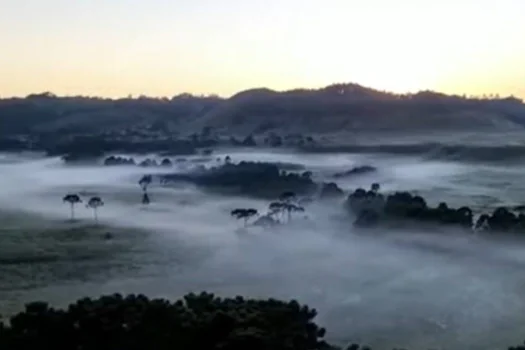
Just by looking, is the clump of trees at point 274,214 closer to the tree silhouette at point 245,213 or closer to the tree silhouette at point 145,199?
the tree silhouette at point 245,213

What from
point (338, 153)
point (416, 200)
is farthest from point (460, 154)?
point (416, 200)

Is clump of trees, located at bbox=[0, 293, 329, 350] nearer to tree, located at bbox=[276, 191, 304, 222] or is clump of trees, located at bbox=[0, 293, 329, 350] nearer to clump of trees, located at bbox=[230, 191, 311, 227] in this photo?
clump of trees, located at bbox=[230, 191, 311, 227]

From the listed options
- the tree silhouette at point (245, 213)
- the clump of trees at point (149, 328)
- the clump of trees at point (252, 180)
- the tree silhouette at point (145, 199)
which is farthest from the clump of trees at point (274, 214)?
the clump of trees at point (149, 328)

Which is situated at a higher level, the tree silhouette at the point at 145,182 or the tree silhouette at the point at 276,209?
the tree silhouette at the point at 145,182

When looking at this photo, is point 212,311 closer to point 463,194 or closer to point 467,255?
point 467,255

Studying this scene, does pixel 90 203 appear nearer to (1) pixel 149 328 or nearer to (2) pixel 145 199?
(2) pixel 145 199

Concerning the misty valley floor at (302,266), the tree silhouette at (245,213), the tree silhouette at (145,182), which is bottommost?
the misty valley floor at (302,266)
